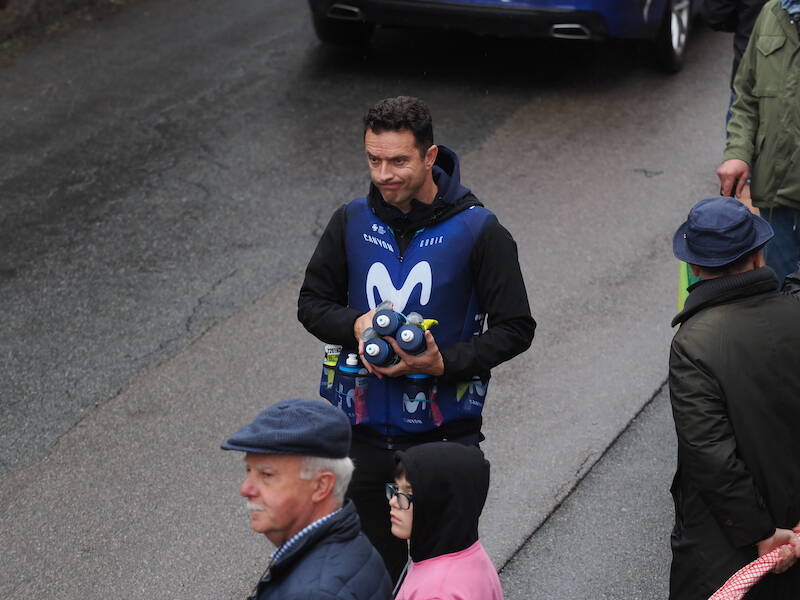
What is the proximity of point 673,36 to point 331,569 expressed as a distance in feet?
25.3

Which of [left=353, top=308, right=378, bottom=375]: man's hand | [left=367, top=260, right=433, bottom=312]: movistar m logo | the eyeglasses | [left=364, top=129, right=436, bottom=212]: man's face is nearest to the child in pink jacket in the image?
the eyeglasses

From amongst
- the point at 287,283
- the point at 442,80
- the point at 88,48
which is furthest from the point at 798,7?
the point at 88,48

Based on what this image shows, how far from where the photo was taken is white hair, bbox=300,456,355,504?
2957 mm

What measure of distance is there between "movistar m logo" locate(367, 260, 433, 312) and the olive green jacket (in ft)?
5.96

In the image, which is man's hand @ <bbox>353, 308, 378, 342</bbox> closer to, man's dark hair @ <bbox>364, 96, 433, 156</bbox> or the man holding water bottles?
the man holding water bottles

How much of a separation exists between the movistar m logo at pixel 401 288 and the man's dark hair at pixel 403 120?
360 millimetres

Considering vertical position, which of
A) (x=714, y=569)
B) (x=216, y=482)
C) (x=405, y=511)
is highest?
(x=405, y=511)

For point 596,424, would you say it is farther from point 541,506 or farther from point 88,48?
point 88,48

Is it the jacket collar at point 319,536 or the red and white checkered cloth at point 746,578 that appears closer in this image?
the jacket collar at point 319,536

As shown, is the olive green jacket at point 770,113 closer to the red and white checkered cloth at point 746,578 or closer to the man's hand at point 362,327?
the red and white checkered cloth at point 746,578

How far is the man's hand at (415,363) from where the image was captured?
365 cm

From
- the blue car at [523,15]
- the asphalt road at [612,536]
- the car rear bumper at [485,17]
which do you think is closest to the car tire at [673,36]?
the blue car at [523,15]

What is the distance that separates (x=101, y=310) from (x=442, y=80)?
3924 mm

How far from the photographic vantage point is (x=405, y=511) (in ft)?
10.6
